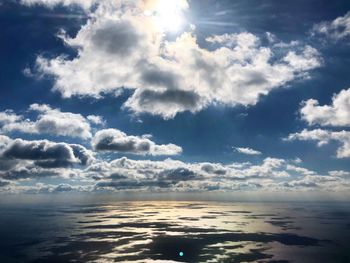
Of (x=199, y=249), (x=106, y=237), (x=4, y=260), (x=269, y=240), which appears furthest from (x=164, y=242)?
(x=4, y=260)

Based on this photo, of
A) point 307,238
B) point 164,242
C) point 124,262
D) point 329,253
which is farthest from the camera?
point 307,238

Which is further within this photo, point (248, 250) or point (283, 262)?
point (248, 250)

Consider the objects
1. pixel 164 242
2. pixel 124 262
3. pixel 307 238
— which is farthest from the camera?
pixel 307 238

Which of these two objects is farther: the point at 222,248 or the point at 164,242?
the point at 164,242

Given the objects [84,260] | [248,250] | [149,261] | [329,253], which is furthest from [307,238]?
[84,260]

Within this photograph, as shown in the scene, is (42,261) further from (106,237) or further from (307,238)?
(307,238)

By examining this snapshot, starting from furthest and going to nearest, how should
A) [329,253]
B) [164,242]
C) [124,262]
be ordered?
1. [164,242]
2. [329,253]
3. [124,262]

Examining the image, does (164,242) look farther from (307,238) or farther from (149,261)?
(307,238)

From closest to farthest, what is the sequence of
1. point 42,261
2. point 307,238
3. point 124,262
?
point 124,262, point 42,261, point 307,238

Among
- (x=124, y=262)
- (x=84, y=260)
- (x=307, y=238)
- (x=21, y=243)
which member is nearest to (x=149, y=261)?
(x=124, y=262)
